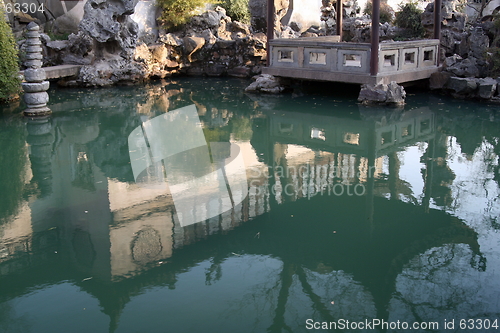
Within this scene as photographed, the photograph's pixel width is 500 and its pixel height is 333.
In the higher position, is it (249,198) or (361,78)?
(361,78)

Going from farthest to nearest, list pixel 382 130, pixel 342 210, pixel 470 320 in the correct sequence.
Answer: pixel 382 130 → pixel 342 210 → pixel 470 320

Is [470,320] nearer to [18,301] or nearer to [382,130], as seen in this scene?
[18,301]

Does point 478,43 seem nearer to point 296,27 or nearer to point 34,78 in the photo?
point 296,27

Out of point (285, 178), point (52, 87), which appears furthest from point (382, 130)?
point (52, 87)

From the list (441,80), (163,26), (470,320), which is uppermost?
(163,26)

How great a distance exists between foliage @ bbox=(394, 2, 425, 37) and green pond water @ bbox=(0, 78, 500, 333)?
4.98 meters

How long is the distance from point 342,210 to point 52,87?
31.8ft

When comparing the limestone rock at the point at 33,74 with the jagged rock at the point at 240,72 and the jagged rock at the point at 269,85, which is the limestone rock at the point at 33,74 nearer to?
the jagged rock at the point at 269,85

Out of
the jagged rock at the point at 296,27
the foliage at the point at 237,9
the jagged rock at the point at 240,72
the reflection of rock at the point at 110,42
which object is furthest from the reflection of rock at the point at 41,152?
the jagged rock at the point at 296,27

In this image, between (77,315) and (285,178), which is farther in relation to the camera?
(285,178)

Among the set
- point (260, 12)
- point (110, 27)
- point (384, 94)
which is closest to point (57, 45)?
point (110, 27)

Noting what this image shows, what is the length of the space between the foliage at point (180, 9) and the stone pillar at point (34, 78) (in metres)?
5.87

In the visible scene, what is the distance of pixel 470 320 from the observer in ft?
10.9

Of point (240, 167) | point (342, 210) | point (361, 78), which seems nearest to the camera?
point (342, 210)
